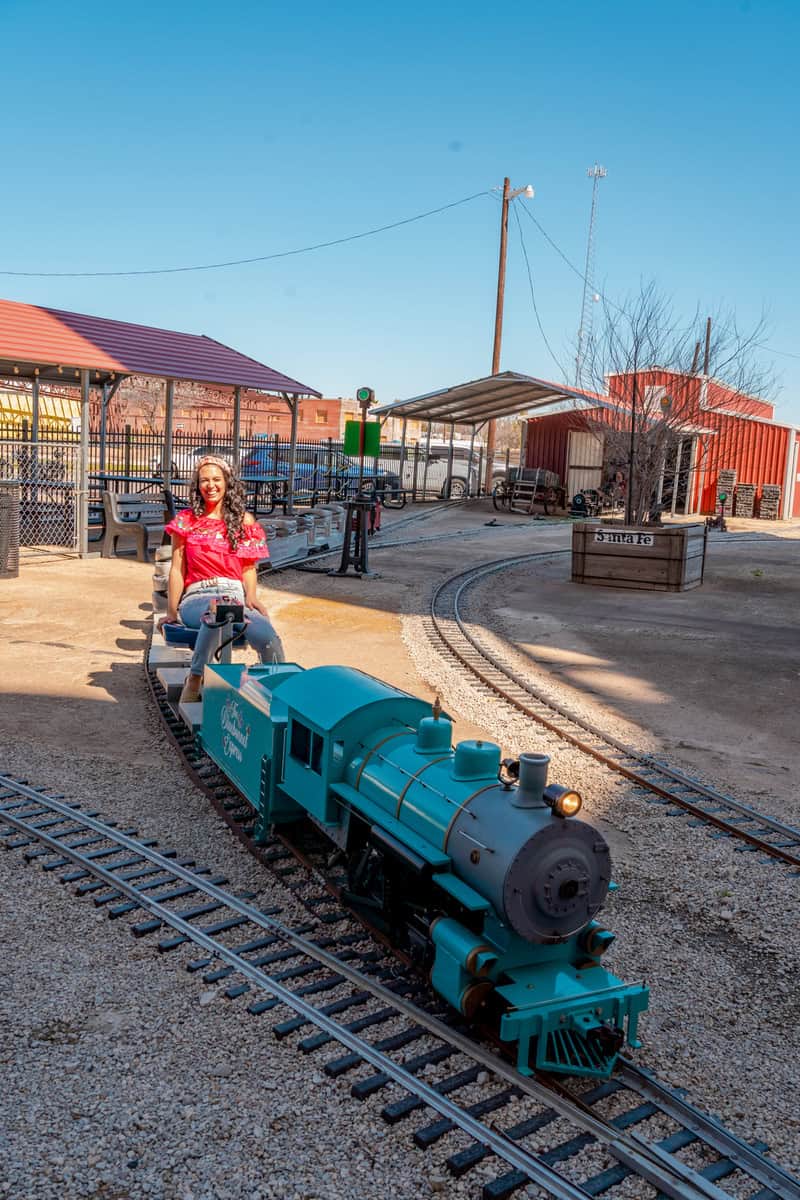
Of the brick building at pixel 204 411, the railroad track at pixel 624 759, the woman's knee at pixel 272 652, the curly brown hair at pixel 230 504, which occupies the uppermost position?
the brick building at pixel 204 411

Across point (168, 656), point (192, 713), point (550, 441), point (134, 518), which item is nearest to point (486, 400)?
point (550, 441)

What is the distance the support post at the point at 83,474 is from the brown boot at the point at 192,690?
394 inches

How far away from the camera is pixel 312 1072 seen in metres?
3.63

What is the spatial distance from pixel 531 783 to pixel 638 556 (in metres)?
13.3

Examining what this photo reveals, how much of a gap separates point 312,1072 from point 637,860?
2800 millimetres

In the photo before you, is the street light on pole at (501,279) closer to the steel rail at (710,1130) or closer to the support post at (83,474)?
the support post at (83,474)

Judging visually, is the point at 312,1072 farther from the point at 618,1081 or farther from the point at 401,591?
the point at 401,591

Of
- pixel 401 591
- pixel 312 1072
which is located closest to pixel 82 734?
pixel 312 1072

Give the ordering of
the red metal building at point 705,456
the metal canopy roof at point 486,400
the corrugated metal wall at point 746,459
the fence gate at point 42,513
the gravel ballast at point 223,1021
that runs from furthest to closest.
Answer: the corrugated metal wall at point 746,459
the red metal building at point 705,456
the metal canopy roof at point 486,400
the fence gate at point 42,513
the gravel ballast at point 223,1021

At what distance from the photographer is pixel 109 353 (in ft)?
57.5

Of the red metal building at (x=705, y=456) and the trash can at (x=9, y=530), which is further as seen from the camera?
the red metal building at (x=705, y=456)

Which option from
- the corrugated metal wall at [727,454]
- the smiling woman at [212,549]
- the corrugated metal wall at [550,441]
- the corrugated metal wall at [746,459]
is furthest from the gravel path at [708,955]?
the corrugated metal wall at [746,459]

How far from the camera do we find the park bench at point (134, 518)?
16.8m

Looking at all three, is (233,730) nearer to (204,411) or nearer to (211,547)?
(211,547)
